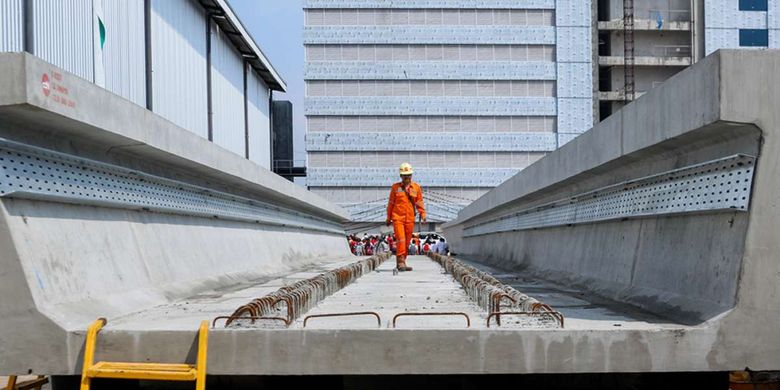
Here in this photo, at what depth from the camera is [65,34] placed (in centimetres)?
1098

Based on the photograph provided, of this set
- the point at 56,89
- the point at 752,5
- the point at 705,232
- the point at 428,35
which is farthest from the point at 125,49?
the point at 752,5

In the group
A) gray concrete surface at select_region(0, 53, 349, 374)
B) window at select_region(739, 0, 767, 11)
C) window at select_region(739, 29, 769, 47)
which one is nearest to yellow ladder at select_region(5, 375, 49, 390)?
gray concrete surface at select_region(0, 53, 349, 374)

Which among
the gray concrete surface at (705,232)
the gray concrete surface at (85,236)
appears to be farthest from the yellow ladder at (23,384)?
the gray concrete surface at (705,232)

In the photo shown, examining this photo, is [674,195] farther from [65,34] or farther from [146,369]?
[65,34]

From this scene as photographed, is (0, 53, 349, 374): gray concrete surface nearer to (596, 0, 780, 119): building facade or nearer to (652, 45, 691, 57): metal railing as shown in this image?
(596, 0, 780, 119): building facade

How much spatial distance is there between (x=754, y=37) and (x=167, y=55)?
53.3 m

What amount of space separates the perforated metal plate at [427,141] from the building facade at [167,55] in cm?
3435

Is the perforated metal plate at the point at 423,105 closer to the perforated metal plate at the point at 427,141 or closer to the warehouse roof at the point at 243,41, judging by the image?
the perforated metal plate at the point at 427,141

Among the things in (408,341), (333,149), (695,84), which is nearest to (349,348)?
(408,341)

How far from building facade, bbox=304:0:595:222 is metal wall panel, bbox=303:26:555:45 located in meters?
0.08

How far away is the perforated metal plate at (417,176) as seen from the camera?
6397cm

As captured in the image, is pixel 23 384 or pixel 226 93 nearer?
pixel 23 384

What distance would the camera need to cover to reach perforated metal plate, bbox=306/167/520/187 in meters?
64.0

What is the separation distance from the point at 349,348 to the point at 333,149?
60.8m
